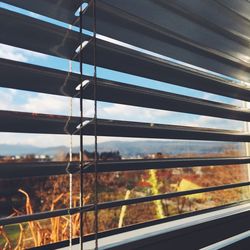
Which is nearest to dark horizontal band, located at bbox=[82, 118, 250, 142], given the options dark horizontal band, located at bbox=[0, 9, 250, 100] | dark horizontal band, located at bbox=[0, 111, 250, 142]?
dark horizontal band, located at bbox=[0, 111, 250, 142]

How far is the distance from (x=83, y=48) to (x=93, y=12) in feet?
0.28

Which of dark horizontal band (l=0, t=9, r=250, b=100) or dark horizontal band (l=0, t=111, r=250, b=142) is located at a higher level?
dark horizontal band (l=0, t=9, r=250, b=100)

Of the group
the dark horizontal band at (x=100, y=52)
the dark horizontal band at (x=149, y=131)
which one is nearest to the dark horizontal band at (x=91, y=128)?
the dark horizontal band at (x=149, y=131)

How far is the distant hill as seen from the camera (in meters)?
0.62

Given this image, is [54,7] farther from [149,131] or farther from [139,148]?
[139,148]

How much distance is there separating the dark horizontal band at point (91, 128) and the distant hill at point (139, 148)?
0.06m

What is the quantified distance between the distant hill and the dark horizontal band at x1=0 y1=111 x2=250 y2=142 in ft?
0.20

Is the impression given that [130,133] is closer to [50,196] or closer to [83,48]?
[83,48]

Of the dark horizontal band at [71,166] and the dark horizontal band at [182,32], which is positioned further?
the dark horizontal band at [182,32]

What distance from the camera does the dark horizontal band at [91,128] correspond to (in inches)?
21.9

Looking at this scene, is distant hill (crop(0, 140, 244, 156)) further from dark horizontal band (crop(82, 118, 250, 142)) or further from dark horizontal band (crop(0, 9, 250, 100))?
dark horizontal band (crop(0, 9, 250, 100))

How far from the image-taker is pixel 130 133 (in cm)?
75

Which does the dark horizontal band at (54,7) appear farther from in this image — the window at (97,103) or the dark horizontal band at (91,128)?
the dark horizontal band at (91,128)

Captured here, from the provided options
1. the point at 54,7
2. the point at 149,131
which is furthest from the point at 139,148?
the point at 54,7
